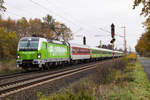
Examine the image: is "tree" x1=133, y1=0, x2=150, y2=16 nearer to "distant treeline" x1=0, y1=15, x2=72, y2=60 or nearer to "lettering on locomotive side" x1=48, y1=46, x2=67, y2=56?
"lettering on locomotive side" x1=48, y1=46, x2=67, y2=56

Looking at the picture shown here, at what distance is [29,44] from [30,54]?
96 cm

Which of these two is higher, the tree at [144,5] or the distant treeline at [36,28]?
the distant treeline at [36,28]

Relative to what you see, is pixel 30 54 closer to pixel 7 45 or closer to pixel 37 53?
pixel 37 53

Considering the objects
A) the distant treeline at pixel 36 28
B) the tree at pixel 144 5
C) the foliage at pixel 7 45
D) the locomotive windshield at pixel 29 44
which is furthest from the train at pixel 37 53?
the distant treeline at pixel 36 28

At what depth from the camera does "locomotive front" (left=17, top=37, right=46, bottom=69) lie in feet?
47.9

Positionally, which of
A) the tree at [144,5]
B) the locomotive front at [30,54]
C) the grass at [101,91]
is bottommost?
the grass at [101,91]

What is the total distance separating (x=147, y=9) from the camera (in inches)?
401

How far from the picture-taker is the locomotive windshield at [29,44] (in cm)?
1484

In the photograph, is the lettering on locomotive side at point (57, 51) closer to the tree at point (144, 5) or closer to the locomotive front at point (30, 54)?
the locomotive front at point (30, 54)

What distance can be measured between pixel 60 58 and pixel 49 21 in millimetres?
33163

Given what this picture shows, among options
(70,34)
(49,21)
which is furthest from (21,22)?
(70,34)

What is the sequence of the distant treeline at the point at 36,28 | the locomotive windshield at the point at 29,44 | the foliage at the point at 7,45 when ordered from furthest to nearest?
the distant treeline at the point at 36,28 < the foliage at the point at 7,45 < the locomotive windshield at the point at 29,44

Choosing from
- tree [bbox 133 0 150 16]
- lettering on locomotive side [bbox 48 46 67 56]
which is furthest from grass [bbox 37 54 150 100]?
lettering on locomotive side [bbox 48 46 67 56]

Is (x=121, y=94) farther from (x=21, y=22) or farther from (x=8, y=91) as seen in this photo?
(x=21, y=22)
